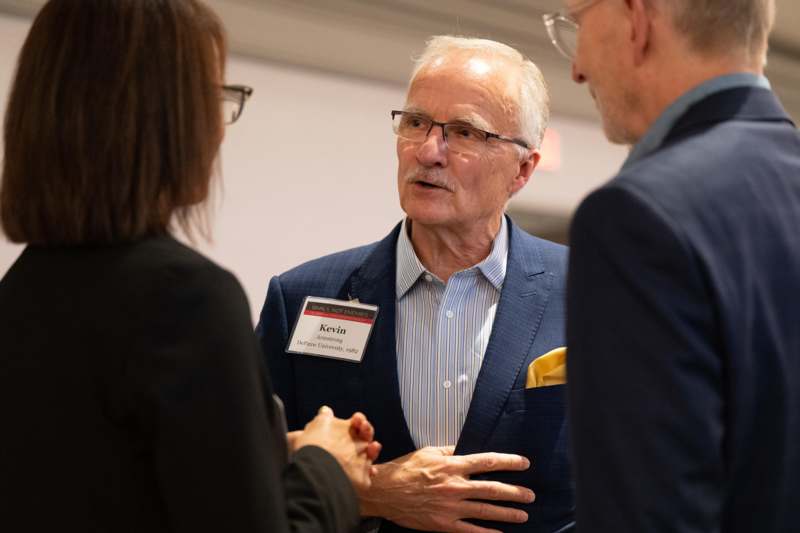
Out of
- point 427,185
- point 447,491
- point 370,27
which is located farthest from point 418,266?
point 370,27

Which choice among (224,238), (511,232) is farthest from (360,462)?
(224,238)

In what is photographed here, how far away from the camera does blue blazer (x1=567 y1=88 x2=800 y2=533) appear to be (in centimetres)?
100

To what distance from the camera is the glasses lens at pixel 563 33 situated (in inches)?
56.1

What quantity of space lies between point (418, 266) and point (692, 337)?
48.2 inches

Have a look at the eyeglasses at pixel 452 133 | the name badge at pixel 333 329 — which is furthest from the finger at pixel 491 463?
the eyeglasses at pixel 452 133

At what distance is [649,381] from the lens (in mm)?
1000

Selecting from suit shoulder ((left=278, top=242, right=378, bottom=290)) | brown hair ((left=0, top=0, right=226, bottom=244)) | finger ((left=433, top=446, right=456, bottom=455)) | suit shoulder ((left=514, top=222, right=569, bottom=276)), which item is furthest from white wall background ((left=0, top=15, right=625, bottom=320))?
brown hair ((left=0, top=0, right=226, bottom=244))

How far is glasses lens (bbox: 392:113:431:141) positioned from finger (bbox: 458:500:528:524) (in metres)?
0.92

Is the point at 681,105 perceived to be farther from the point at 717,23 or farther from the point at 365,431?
the point at 365,431

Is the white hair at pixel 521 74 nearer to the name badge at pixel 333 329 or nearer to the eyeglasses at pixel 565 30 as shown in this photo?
the name badge at pixel 333 329

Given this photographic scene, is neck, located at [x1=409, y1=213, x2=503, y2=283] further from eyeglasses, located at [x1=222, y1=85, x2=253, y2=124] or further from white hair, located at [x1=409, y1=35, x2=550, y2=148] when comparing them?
eyeglasses, located at [x1=222, y1=85, x2=253, y2=124]

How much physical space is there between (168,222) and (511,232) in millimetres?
1310

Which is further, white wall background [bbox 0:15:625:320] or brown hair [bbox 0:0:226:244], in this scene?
white wall background [bbox 0:15:625:320]

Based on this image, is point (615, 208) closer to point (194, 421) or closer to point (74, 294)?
point (194, 421)
